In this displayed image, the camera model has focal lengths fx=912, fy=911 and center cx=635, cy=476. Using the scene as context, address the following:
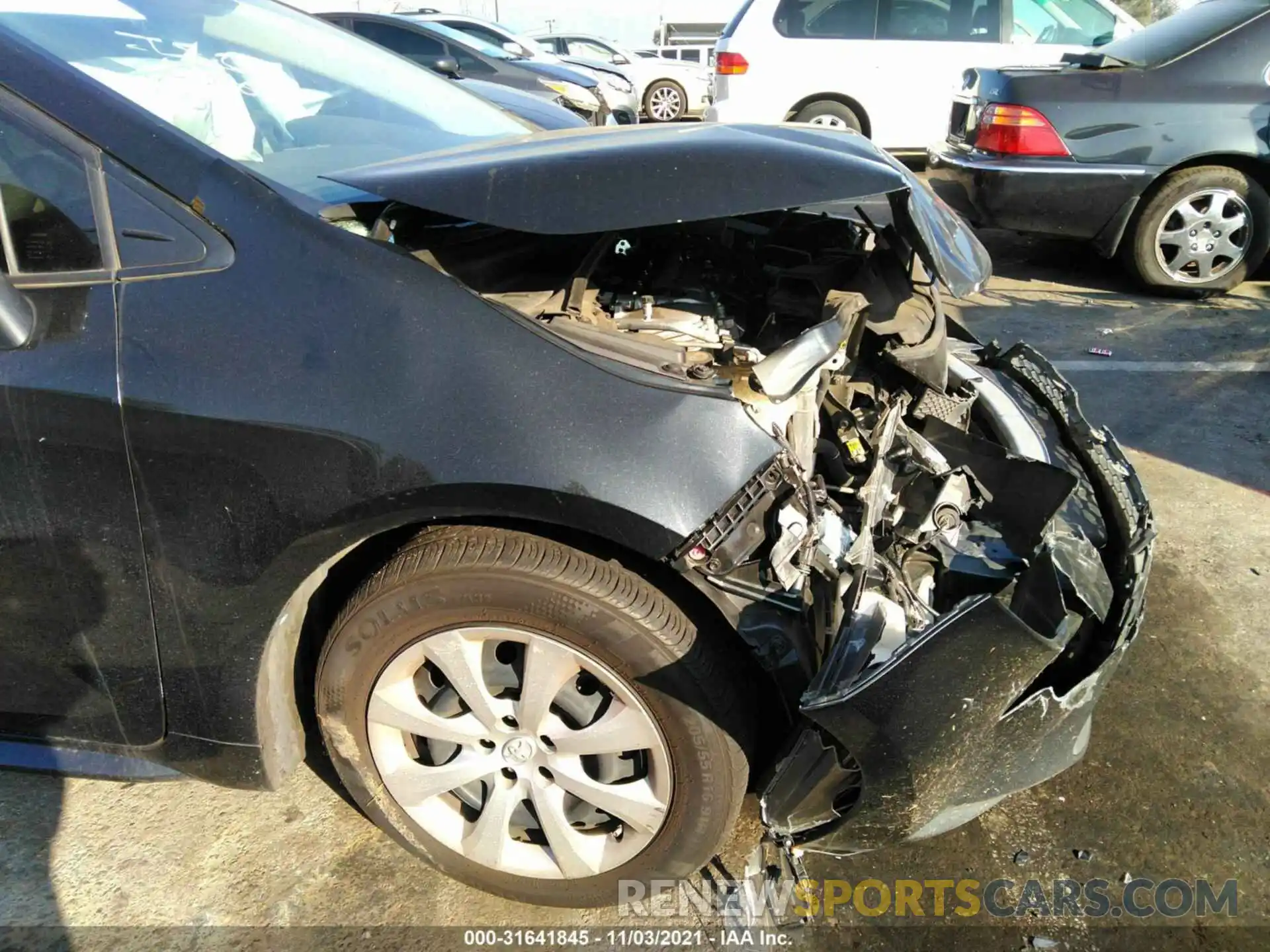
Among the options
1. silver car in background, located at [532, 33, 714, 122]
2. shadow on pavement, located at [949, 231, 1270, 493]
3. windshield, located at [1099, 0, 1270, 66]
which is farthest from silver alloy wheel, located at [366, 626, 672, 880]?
silver car in background, located at [532, 33, 714, 122]

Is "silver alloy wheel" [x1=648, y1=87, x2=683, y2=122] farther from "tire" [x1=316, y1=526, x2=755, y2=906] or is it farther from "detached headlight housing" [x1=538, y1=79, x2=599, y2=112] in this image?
"tire" [x1=316, y1=526, x2=755, y2=906]

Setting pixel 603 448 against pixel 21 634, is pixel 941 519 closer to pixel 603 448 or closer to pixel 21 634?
pixel 603 448

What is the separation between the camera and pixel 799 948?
1.94m

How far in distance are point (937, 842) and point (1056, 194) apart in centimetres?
453

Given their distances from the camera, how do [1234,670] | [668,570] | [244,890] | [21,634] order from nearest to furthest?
[668,570] < [21,634] < [244,890] < [1234,670]

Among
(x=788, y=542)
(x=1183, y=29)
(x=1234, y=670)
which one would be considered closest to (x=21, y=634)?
(x=788, y=542)

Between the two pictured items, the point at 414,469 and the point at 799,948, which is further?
the point at 799,948

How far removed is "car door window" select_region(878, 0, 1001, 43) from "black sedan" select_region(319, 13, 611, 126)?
9.13 ft

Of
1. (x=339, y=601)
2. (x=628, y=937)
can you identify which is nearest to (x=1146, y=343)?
(x=628, y=937)

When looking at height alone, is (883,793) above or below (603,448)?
below

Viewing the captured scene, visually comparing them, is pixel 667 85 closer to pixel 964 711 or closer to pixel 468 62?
pixel 468 62

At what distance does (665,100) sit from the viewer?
15.9 meters

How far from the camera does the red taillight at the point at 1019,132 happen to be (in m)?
5.43

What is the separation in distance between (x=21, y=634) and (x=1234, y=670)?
10.2ft
